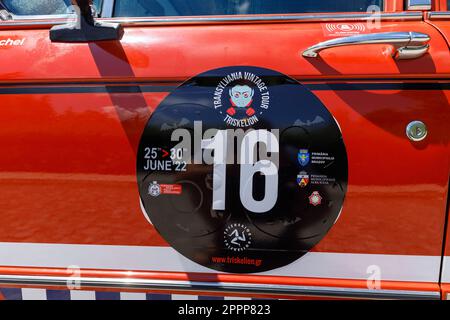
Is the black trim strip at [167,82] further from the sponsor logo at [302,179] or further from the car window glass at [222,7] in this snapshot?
→ the car window glass at [222,7]

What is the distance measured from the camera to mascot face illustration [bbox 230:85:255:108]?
1.35 metres

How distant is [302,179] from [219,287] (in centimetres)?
49

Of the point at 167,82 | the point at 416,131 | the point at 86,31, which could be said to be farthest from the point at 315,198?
the point at 86,31

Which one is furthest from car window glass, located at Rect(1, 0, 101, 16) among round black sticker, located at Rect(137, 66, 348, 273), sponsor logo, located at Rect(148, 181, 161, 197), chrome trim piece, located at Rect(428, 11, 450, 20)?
chrome trim piece, located at Rect(428, 11, 450, 20)

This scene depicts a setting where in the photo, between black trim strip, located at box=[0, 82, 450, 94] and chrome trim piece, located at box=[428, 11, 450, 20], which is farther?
chrome trim piece, located at box=[428, 11, 450, 20]

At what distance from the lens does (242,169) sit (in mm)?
1339

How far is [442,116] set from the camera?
1.27m

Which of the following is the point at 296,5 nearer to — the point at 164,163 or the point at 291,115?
the point at 291,115

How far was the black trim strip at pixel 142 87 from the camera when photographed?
128cm

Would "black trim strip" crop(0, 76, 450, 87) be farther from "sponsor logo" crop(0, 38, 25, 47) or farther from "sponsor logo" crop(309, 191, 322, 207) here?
"sponsor logo" crop(309, 191, 322, 207)

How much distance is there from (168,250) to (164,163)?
1.05ft

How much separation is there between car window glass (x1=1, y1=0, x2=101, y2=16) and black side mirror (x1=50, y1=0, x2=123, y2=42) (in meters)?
0.32

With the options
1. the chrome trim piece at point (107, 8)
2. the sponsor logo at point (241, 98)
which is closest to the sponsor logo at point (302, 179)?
the sponsor logo at point (241, 98)

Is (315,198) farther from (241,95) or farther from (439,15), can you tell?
(439,15)
